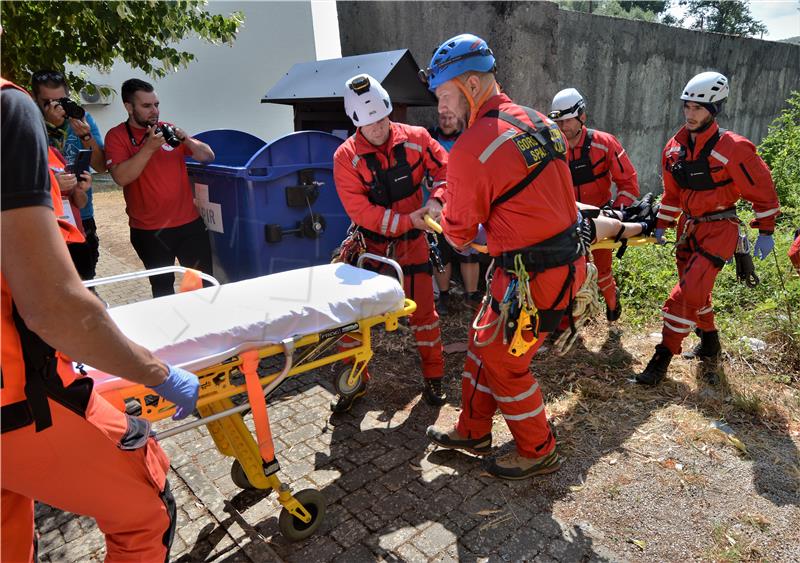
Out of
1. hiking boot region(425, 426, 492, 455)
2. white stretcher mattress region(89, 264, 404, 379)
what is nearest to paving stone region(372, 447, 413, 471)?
hiking boot region(425, 426, 492, 455)

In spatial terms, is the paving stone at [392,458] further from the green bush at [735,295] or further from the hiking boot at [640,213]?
the green bush at [735,295]

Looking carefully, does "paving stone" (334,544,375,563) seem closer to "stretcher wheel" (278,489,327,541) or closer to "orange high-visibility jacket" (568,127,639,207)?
"stretcher wheel" (278,489,327,541)

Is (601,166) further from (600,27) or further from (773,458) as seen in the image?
(600,27)

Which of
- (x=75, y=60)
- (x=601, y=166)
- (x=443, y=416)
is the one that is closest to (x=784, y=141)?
(x=601, y=166)

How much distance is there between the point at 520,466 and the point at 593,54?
242 inches

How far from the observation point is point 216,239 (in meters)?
5.09

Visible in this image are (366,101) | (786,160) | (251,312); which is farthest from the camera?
(786,160)

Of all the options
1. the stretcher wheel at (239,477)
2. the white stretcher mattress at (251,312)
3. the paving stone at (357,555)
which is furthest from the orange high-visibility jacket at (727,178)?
the stretcher wheel at (239,477)

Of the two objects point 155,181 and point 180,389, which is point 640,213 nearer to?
point 180,389

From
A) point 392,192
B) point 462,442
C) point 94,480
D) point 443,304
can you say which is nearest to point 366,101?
point 392,192

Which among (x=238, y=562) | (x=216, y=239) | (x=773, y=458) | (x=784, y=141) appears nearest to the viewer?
(x=238, y=562)

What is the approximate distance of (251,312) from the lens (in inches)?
96.0

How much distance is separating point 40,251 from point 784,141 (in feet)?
37.3

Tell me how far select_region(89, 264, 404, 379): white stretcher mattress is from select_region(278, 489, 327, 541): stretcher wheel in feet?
2.89
